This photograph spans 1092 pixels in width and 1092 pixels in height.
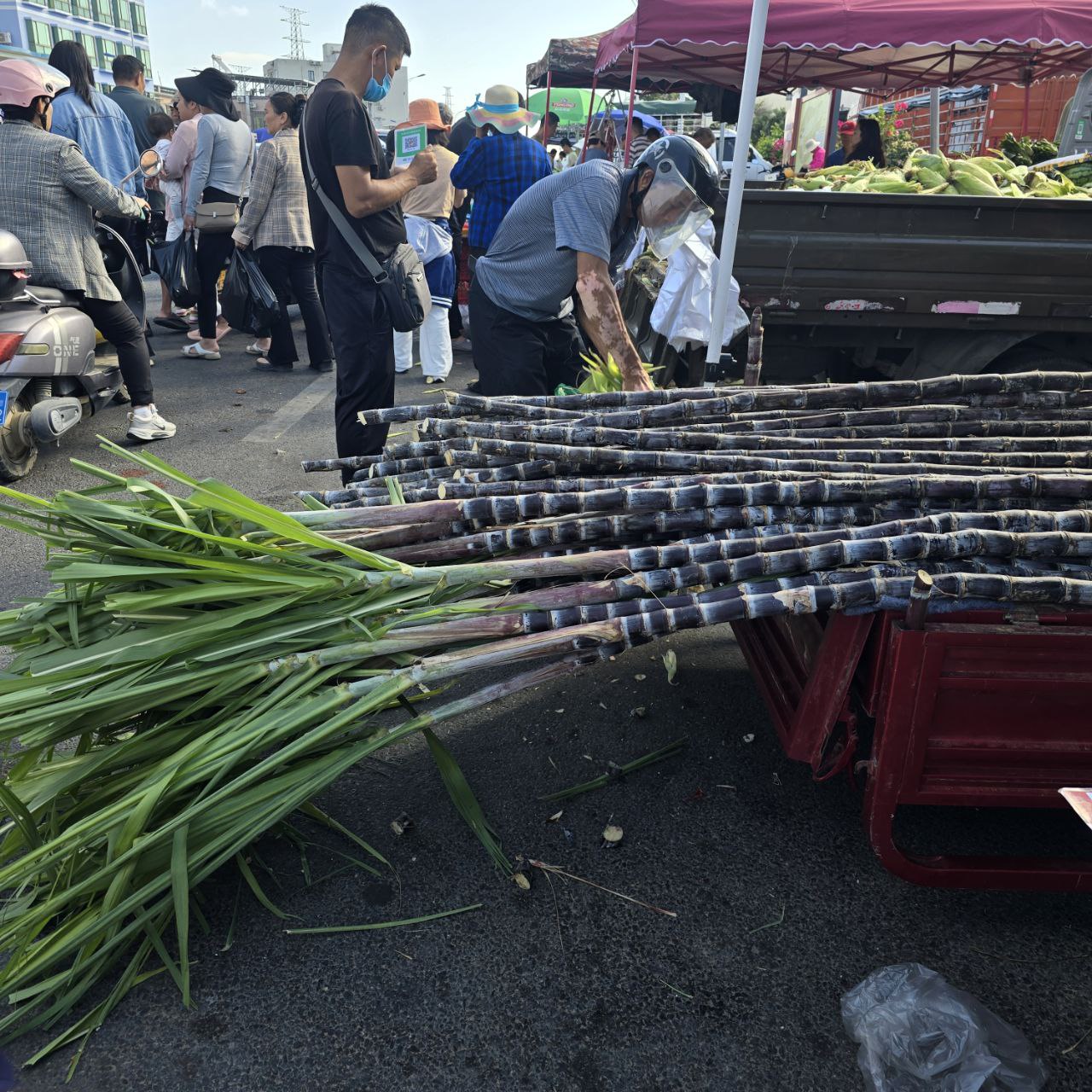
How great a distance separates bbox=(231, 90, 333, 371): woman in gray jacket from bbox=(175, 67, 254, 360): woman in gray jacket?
14.8 inches

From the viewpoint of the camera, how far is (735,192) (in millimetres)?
4711

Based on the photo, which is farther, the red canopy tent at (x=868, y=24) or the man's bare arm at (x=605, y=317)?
the red canopy tent at (x=868, y=24)

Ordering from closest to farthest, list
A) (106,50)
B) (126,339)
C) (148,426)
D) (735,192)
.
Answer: (735,192)
(126,339)
(148,426)
(106,50)

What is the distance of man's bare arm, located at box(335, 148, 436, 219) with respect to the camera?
391 cm

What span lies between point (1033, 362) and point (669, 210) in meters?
3.19

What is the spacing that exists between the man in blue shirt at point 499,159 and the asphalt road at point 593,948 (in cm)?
495

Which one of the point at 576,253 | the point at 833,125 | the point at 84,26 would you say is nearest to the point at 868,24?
the point at 576,253

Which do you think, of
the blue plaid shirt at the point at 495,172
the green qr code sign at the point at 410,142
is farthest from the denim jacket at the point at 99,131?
the green qr code sign at the point at 410,142

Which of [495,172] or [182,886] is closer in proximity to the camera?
[182,886]

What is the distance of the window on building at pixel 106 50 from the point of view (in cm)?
4906

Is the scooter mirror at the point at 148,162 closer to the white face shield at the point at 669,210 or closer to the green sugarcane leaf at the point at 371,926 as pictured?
the white face shield at the point at 669,210

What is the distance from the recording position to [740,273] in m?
5.18

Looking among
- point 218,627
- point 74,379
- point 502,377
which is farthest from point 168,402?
point 218,627

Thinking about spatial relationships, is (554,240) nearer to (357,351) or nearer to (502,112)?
(357,351)
